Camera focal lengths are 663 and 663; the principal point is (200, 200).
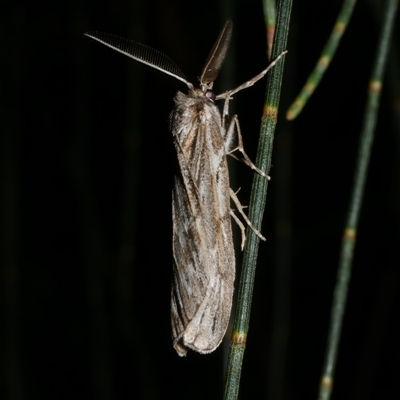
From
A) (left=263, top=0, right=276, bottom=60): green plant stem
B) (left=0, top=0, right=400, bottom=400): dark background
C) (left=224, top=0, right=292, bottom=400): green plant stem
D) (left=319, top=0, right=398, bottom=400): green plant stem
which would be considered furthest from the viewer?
(left=0, top=0, right=400, bottom=400): dark background

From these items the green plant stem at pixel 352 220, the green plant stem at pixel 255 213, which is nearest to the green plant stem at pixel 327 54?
the green plant stem at pixel 352 220

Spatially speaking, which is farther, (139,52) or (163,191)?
(163,191)

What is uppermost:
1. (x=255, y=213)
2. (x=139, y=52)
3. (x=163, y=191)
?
(x=139, y=52)

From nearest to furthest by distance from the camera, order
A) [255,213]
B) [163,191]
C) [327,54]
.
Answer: [255,213]
[327,54]
[163,191]

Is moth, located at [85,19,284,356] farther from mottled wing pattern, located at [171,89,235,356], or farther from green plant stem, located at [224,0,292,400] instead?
green plant stem, located at [224,0,292,400]

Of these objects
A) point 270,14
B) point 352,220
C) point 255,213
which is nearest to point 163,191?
point 352,220

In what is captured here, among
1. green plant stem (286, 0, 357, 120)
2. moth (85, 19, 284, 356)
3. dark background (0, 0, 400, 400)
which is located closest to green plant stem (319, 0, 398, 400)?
green plant stem (286, 0, 357, 120)

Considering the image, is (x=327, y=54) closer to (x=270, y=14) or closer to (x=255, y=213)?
(x=270, y=14)
